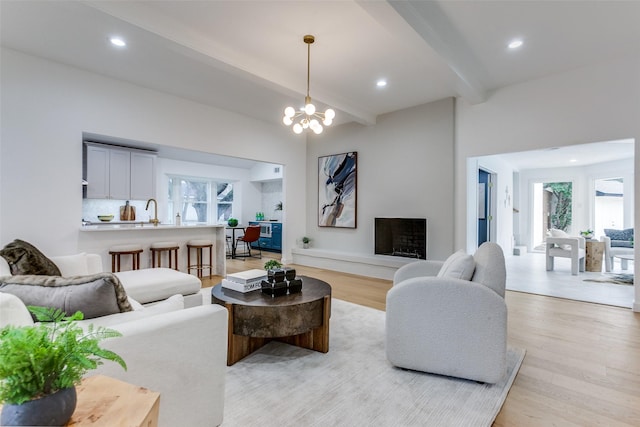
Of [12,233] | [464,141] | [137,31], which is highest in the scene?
[137,31]

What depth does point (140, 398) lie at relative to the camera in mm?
940

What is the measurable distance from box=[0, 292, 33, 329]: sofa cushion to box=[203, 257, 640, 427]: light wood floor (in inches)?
92.9

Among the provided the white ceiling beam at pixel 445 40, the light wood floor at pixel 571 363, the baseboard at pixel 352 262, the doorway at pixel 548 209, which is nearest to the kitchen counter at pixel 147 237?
the baseboard at pixel 352 262

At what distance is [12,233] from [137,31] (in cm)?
278

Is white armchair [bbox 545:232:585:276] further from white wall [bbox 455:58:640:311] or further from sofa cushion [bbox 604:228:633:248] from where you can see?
white wall [bbox 455:58:640:311]

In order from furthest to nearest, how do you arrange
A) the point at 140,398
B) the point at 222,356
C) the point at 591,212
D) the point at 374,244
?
the point at 591,212
the point at 374,244
the point at 222,356
the point at 140,398

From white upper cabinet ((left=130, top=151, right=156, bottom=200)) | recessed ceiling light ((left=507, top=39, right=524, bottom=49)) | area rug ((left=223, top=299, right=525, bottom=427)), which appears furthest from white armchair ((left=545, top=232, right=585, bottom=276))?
white upper cabinet ((left=130, top=151, right=156, bottom=200))

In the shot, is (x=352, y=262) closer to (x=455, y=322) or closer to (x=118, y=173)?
(x=455, y=322)

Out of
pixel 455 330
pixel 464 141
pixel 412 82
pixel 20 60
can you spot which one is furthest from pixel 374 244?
pixel 20 60

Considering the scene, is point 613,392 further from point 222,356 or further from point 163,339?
point 163,339

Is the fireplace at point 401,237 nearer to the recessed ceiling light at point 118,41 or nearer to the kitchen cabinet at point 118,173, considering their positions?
the recessed ceiling light at point 118,41

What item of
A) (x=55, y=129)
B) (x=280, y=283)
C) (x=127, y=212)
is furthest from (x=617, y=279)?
(x=127, y=212)

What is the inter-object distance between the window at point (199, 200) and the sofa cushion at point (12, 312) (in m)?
7.29

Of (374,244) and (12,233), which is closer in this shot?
(12,233)
